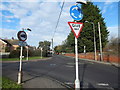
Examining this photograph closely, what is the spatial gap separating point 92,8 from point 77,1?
37.8 m

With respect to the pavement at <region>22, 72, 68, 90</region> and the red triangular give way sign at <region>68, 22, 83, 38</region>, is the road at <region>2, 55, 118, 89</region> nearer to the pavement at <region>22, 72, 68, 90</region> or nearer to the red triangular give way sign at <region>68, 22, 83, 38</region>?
the pavement at <region>22, 72, 68, 90</region>

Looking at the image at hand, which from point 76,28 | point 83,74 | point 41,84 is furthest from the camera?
point 83,74

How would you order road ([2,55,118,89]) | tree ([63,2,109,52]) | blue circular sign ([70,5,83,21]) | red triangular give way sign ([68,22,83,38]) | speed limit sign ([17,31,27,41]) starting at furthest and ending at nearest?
1. tree ([63,2,109,52])
2. road ([2,55,118,89])
3. speed limit sign ([17,31,27,41])
4. blue circular sign ([70,5,83,21])
5. red triangular give way sign ([68,22,83,38])

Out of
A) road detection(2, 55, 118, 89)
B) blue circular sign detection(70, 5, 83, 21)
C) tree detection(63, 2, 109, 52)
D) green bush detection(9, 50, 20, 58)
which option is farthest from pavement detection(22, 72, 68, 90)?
green bush detection(9, 50, 20, 58)

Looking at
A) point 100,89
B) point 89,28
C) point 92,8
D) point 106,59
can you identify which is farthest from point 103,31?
point 100,89

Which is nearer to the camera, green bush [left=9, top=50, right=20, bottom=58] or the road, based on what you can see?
the road

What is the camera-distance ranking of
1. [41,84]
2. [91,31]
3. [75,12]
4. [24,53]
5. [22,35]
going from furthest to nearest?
[24,53]
[91,31]
[22,35]
[41,84]
[75,12]

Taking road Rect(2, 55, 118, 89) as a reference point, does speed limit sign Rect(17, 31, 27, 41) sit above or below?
above

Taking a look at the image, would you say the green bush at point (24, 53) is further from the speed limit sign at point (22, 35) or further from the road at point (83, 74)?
the speed limit sign at point (22, 35)

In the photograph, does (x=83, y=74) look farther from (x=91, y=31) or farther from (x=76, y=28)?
(x=91, y=31)

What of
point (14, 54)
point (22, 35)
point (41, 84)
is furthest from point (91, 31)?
point (41, 84)

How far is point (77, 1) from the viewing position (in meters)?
4.38

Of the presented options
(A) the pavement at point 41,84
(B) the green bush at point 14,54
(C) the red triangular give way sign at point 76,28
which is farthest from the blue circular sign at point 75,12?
(B) the green bush at point 14,54

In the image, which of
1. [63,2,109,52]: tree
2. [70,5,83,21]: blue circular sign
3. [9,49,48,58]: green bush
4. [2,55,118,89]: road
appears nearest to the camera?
[70,5,83,21]: blue circular sign
